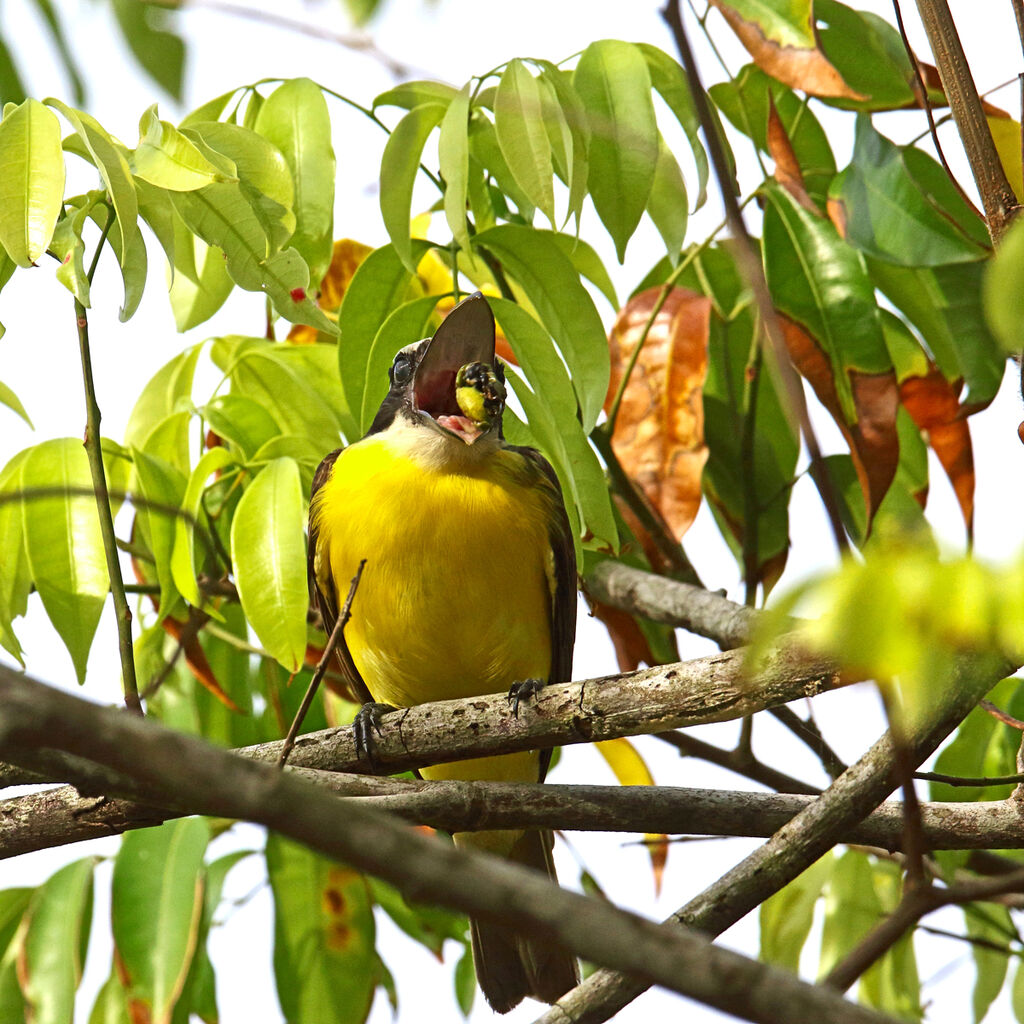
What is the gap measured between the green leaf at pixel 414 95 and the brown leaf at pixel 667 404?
0.90m

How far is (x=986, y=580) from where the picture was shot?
1.31m

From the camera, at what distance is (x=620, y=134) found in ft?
9.56

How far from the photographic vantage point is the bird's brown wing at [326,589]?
171 inches

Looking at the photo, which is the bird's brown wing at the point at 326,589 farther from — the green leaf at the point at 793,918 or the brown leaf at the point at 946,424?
the brown leaf at the point at 946,424

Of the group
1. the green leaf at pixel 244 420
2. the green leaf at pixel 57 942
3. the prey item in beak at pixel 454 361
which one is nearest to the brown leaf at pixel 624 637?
the prey item in beak at pixel 454 361

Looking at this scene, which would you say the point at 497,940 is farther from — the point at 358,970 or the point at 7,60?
the point at 7,60

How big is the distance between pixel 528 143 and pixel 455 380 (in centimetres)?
143

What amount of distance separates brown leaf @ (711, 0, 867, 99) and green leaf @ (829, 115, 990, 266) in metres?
Result: 0.20

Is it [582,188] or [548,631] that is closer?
[582,188]

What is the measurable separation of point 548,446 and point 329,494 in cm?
144

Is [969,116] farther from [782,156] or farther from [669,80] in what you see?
[669,80]

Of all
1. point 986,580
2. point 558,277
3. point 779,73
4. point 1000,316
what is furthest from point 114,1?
point 779,73

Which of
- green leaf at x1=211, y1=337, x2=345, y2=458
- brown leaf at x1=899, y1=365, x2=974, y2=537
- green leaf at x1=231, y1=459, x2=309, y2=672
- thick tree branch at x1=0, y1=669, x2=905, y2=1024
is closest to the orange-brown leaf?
Result: green leaf at x1=231, y1=459, x2=309, y2=672

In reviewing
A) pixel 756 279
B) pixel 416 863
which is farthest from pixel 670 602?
pixel 416 863
